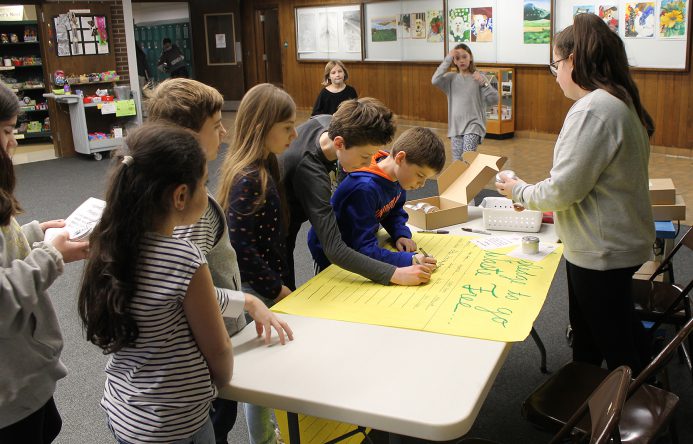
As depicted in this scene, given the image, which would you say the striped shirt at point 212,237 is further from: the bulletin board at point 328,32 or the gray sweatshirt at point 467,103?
the bulletin board at point 328,32

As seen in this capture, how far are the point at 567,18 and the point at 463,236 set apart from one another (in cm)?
671

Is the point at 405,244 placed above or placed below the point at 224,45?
below

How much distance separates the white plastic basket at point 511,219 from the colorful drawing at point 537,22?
656 cm

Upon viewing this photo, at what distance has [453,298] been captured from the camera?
2.00 m

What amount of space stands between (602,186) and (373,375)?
3.31 ft

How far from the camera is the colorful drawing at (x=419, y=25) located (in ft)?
33.6

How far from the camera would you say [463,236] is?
269 centimetres

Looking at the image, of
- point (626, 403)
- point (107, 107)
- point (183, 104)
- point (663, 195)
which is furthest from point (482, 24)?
point (183, 104)

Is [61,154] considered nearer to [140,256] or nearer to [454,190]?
[454,190]

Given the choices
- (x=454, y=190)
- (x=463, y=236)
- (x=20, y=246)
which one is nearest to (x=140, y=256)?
(x=20, y=246)

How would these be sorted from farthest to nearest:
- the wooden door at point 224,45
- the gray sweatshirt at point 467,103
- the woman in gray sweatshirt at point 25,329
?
1. the wooden door at point 224,45
2. the gray sweatshirt at point 467,103
3. the woman in gray sweatshirt at point 25,329

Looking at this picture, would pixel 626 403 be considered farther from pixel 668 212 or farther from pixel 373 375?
pixel 668 212

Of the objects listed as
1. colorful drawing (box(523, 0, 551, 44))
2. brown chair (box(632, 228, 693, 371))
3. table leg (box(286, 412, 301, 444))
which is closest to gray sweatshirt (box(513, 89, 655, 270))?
brown chair (box(632, 228, 693, 371))

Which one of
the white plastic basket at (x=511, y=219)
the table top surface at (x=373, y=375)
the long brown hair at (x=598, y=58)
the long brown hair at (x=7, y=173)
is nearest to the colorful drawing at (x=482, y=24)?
the white plastic basket at (x=511, y=219)
